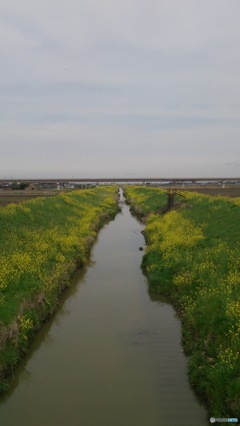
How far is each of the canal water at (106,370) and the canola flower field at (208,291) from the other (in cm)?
53

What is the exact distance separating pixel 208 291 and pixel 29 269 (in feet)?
21.9

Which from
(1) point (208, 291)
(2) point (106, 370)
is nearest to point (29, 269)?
(2) point (106, 370)

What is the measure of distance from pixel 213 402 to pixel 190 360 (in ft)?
4.99

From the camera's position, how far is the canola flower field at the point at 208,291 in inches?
287

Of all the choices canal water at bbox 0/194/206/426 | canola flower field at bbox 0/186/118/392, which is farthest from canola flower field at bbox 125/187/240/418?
canola flower field at bbox 0/186/118/392

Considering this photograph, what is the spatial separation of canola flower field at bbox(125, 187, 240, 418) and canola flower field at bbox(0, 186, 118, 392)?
404cm

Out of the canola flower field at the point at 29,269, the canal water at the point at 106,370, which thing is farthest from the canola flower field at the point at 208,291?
the canola flower field at the point at 29,269

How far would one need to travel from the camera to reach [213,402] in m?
7.19

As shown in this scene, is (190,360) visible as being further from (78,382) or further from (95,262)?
(95,262)

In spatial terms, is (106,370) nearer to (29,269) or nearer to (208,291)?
(208,291)

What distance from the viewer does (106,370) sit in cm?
888

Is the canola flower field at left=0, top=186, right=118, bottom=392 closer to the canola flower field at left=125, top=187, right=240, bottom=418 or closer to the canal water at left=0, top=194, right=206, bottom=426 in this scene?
the canal water at left=0, top=194, right=206, bottom=426

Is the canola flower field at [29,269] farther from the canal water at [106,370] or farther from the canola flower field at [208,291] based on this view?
the canola flower field at [208,291]

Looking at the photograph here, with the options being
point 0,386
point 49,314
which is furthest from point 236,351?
point 49,314
